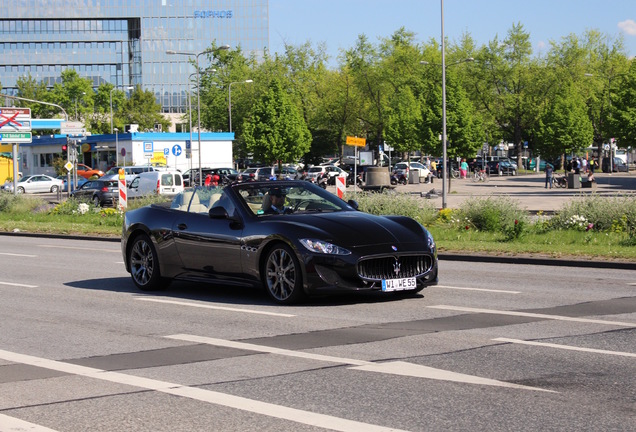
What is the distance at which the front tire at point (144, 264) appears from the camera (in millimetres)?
13172

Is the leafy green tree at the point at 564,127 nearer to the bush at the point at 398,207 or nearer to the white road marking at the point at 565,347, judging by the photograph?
the bush at the point at 398,207

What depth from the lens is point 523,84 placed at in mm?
96500

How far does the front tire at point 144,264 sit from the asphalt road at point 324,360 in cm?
33

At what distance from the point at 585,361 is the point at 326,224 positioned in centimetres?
433

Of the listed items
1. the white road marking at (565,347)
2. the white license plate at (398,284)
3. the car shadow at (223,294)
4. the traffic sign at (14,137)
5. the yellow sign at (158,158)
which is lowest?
the car shadow at (223,294)

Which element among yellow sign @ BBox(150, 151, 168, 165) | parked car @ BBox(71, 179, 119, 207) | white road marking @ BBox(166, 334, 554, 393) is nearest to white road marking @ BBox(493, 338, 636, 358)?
white road marking @ BBox(166, 334, 554, 393)

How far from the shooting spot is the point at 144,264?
13.4 metres

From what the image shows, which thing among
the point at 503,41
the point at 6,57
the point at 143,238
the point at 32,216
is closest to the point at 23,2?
the point at 6,57

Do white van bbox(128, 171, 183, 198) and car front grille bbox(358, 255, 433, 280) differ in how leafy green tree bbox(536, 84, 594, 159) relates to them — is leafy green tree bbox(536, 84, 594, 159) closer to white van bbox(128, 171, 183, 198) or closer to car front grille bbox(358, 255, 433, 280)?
white van bbox(128, 171, 183, 198)

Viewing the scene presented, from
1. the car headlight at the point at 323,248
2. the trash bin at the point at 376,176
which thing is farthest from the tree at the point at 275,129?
the car headlight at the point at 323,248

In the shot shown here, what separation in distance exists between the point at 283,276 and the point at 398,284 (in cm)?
131

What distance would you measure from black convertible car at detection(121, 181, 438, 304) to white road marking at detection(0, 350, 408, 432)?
3.57 meters

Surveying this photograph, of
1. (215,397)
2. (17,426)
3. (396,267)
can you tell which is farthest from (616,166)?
(17,426)

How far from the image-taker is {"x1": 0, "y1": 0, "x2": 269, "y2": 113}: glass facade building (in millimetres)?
159500
